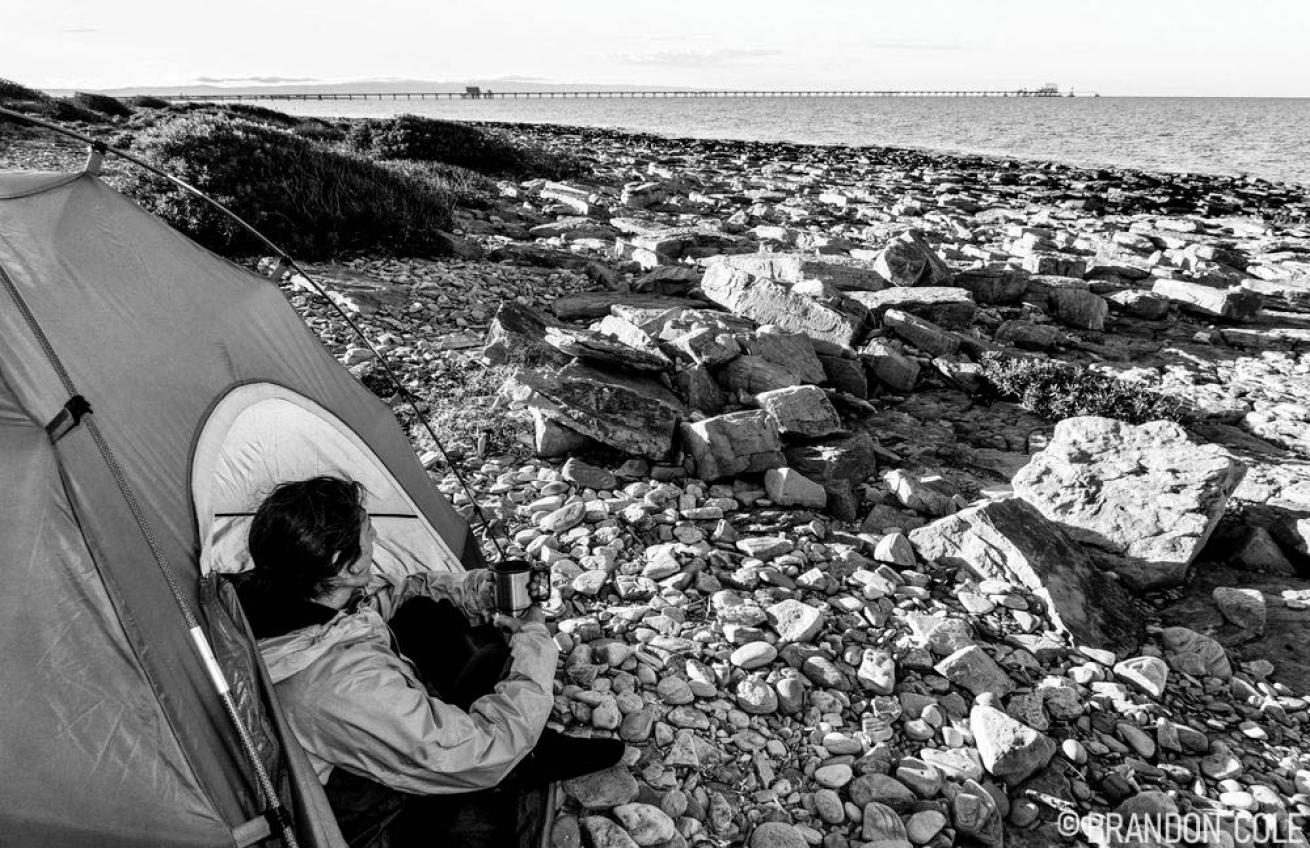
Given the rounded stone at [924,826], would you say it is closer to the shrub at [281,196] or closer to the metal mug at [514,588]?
the metal mug at [514,588]

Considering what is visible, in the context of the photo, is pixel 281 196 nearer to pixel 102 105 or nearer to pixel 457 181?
pixel 457 181

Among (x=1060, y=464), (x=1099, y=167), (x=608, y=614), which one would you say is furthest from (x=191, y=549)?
(x=1099, y=167)

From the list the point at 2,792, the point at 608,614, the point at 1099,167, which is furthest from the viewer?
the point at 1099,167

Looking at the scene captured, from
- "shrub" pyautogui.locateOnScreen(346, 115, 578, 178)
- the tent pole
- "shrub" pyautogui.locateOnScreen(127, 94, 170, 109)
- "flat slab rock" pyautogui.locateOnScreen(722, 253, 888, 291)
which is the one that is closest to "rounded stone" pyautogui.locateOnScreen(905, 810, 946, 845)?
the tent pole

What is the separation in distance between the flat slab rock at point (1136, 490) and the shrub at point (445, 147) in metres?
19.9

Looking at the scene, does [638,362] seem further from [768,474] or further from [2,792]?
[2,792]

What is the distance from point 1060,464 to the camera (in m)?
5.98

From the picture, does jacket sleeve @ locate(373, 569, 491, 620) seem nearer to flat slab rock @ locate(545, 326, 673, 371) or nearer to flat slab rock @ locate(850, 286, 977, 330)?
flat slab rock @ locate(545, 326, 673, 371)

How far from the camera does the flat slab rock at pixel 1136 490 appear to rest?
17.0 ft

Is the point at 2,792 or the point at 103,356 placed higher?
the point at 103,356

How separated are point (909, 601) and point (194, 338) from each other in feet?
13.4

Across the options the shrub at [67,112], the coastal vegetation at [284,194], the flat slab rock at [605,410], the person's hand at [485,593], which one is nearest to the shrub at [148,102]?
the shrub at [67,112]

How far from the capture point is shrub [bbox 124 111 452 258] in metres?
10.6

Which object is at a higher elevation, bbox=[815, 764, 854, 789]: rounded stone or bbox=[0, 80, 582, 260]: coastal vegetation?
bbox=[0, 80, 582, 260]: coastal vegetation
